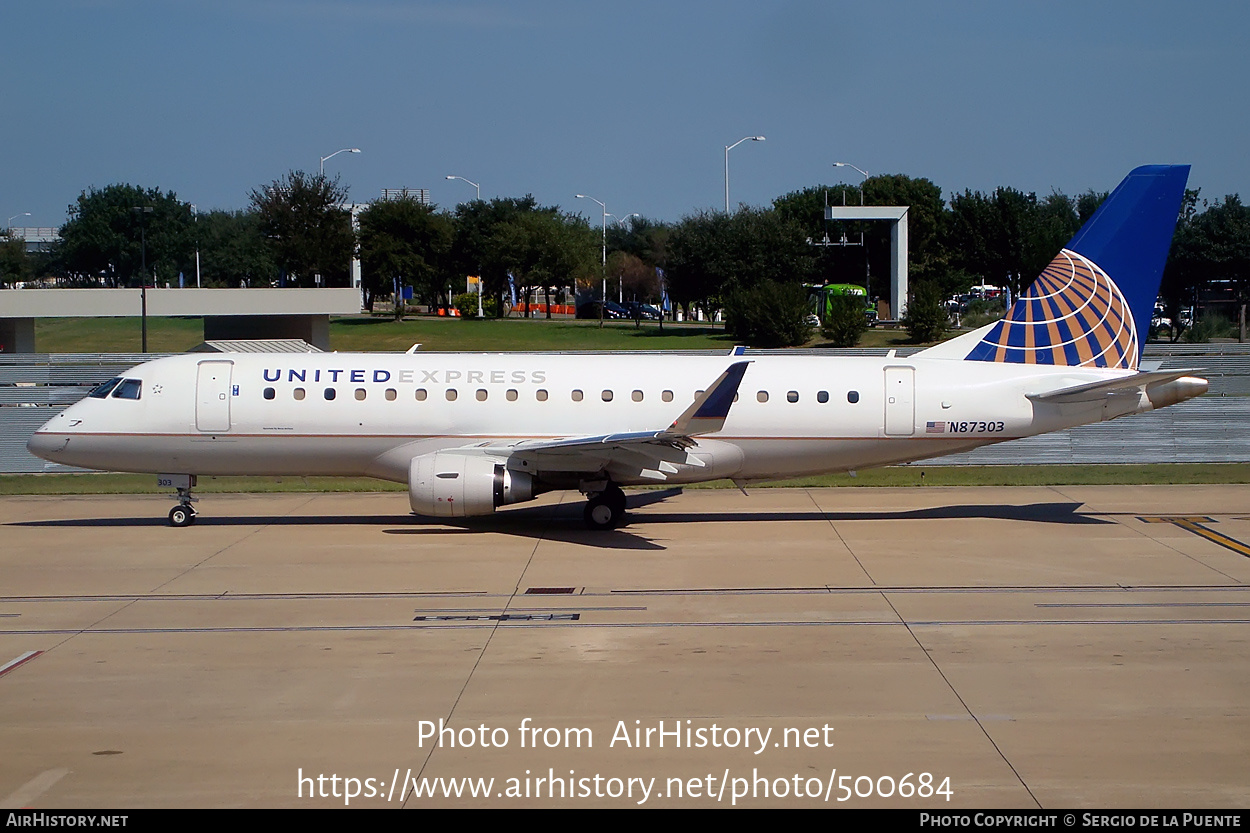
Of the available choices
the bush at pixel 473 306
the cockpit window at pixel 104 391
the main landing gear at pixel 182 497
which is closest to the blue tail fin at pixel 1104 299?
the main landing gear at pixel 182 497

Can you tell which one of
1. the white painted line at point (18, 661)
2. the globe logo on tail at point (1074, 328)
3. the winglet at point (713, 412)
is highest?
the globe logo on tail at point (1074, 328)

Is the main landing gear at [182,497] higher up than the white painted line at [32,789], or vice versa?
the main landing gear at [182,497]

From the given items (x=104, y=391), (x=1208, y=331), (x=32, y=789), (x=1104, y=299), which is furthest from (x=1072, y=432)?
(x=1208, y=331)

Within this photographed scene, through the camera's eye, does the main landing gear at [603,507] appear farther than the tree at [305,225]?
No

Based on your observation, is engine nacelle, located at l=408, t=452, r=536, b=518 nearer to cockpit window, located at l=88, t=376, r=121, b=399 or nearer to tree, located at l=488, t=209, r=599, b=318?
cockpit window, located at l=88, t=376, r=121, b=399

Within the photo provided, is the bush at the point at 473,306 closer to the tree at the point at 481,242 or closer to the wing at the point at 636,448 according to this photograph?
the tree at the point at 481,242

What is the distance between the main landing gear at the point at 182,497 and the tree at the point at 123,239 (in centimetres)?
9926

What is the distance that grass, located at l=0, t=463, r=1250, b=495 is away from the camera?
26422 millimetres

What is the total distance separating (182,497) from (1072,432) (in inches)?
829

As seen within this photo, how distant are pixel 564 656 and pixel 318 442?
909cm

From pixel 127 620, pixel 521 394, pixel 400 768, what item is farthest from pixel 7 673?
pixel 521 394

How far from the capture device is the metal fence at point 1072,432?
95.2 feet

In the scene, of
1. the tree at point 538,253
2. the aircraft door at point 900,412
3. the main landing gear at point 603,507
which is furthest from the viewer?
the tree at point 538,253

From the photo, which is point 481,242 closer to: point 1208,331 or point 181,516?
point 1208,331
